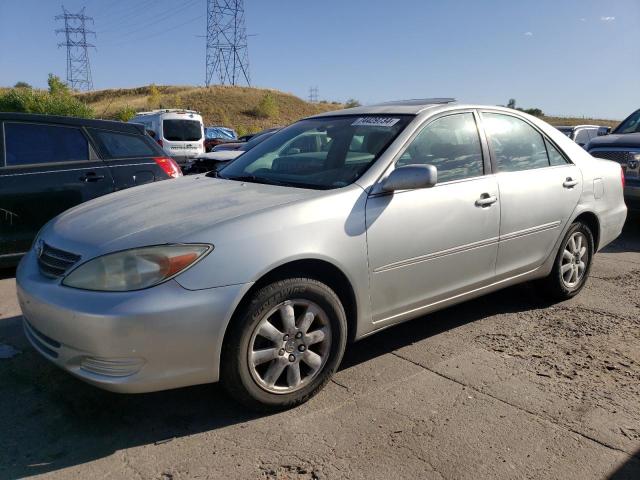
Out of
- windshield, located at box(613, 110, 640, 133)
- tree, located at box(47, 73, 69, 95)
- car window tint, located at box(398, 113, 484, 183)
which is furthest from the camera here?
tree, located at box(47, 73, 69, 95)

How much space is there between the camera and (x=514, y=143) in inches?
164

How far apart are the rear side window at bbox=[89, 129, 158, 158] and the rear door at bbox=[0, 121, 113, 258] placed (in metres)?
0.15

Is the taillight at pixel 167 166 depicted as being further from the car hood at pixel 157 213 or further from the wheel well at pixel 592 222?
the wheel well at pixel 592 222

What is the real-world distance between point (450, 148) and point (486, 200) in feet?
1.41

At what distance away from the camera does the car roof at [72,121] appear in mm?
5492

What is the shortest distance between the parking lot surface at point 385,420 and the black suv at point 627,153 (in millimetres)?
4317

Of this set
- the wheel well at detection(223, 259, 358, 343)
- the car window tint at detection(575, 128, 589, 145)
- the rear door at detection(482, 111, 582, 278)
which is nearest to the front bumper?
the wheel well at detection(223, 259, 358, 343)

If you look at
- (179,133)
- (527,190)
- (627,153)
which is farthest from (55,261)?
(179,133)

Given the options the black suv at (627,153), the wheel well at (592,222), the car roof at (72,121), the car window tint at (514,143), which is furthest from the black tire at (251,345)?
the black suv at (627,153)

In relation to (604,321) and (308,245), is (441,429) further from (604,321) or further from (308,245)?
(604,321)

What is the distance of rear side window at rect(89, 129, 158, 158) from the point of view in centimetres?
594

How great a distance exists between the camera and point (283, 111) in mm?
70875

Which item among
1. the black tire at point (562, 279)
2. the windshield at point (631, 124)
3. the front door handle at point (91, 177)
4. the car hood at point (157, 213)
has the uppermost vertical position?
the windshield at point (631, 124)

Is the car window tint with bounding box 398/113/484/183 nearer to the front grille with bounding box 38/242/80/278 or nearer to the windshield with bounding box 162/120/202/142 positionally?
the front grille with bounding box 38/242/80/278
